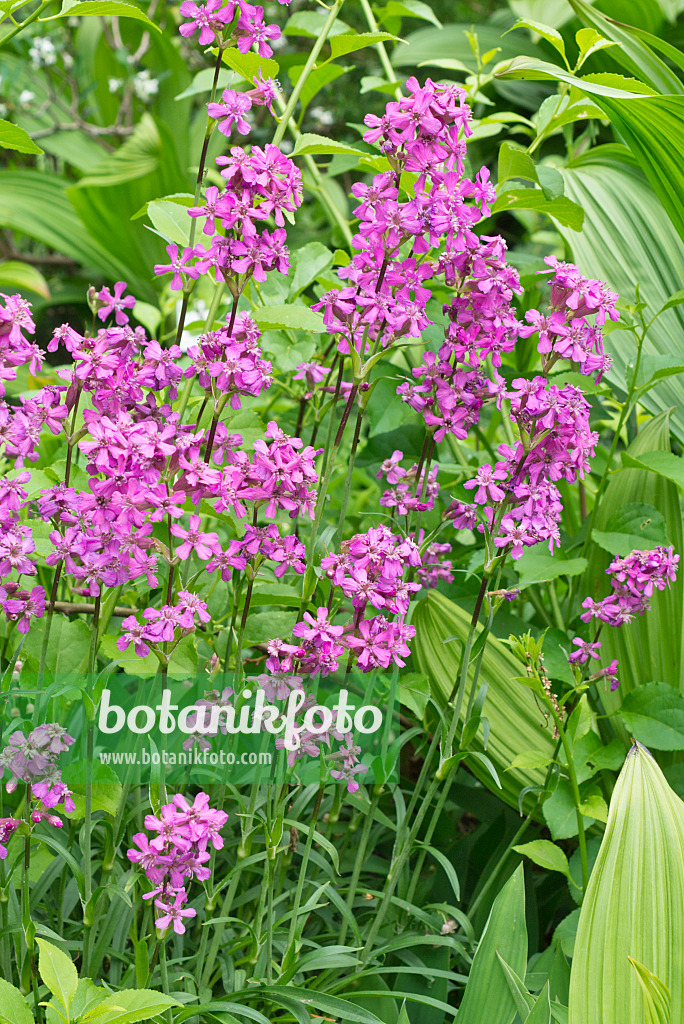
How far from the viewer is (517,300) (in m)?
1.26

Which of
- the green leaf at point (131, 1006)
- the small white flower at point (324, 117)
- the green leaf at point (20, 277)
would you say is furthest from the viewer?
the small white flower at point (324, 117)

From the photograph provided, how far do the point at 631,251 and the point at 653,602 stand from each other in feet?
1.56

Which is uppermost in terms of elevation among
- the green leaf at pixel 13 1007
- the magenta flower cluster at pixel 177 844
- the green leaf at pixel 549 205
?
the green leaf at pixel 549 205

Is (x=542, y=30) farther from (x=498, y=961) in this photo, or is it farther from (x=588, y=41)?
(x=498, y=961)

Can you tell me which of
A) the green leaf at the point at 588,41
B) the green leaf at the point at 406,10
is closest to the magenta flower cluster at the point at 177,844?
the green leaf at the point at 588,41

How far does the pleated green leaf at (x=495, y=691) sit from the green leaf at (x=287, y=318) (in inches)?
12.2

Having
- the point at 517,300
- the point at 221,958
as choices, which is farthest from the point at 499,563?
the point at 517,300

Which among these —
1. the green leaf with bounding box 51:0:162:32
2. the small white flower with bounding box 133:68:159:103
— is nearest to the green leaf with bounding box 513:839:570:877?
the green leaf with bounding box 51:0:162:32

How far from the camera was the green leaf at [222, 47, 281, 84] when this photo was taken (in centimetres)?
65

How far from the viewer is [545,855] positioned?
0.78 meters

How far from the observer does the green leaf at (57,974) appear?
52 centimetres

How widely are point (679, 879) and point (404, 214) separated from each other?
0.54 meters

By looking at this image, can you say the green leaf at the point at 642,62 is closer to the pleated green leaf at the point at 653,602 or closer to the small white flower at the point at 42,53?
the pleated green leaf at the point at 653,602

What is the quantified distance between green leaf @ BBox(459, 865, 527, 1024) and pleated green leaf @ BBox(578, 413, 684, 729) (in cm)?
30
